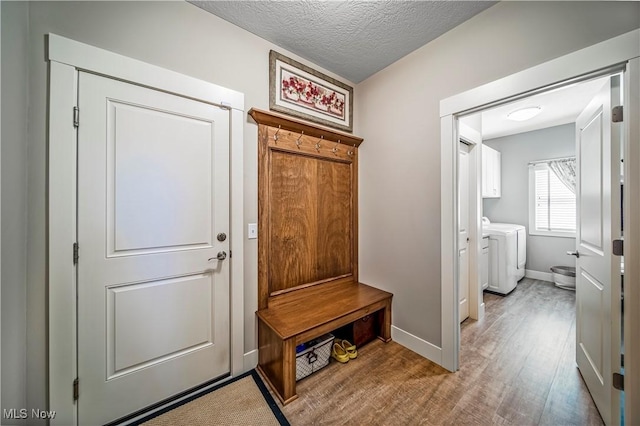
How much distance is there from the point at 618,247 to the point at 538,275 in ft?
11.9

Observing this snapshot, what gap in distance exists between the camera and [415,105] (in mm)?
2000

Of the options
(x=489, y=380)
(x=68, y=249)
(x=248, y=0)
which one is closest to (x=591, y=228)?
(x=489, y=380)

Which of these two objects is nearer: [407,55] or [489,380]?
[489,380]

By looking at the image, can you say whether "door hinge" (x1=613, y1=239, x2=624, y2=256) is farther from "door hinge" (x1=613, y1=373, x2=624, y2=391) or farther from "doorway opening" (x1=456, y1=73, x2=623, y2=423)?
"door hinge" (x1=613, y1=373, x2=624, y2=391)

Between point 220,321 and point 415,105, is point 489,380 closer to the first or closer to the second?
point 220,321

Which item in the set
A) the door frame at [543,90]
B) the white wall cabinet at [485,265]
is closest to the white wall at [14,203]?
the door frame at [543,90]

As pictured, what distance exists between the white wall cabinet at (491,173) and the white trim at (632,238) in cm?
287

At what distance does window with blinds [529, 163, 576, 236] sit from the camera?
375 cm

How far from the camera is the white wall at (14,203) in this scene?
1043 millimetres

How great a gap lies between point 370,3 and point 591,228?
203cm

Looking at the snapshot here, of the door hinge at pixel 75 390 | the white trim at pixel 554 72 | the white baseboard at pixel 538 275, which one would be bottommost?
the white baseboard at pixel 538 275

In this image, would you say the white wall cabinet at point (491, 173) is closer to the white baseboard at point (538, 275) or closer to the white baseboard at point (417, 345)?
the white baseboard at point (538, 275)

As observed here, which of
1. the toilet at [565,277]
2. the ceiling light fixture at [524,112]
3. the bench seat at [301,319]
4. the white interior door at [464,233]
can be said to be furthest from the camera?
the toilet at [565,277]

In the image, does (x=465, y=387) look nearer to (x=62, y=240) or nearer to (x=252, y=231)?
(x=252, y=231)
